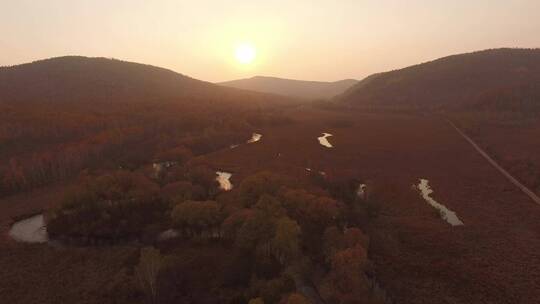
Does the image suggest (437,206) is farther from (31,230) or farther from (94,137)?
(94,137)

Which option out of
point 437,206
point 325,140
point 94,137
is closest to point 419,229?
point 437,206

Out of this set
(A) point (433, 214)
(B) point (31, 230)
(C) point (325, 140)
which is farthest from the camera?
(C) point (325, 140)

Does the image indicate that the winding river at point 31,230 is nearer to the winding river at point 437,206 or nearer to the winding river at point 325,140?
the winding river at point 437,206

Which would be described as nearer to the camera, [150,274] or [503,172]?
[150,274]

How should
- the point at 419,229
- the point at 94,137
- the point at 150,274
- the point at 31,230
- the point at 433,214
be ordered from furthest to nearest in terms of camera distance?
the point at 94,137 < the point at 433,214 < the point at 31,230 < the point at 419,229 < the point at 150,274

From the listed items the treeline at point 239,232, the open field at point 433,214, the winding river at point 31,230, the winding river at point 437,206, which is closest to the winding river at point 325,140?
the open field at point 433,214

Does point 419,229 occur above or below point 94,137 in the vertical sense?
below

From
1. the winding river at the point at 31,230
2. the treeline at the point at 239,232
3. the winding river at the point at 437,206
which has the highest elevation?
the treeline at the point at 239,232

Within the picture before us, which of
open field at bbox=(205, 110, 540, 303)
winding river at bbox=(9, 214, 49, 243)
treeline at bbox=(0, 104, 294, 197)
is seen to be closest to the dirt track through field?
open field at bbox=(205, 110, 540, 303)

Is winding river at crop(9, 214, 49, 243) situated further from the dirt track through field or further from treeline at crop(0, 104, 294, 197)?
the dirt track through field
